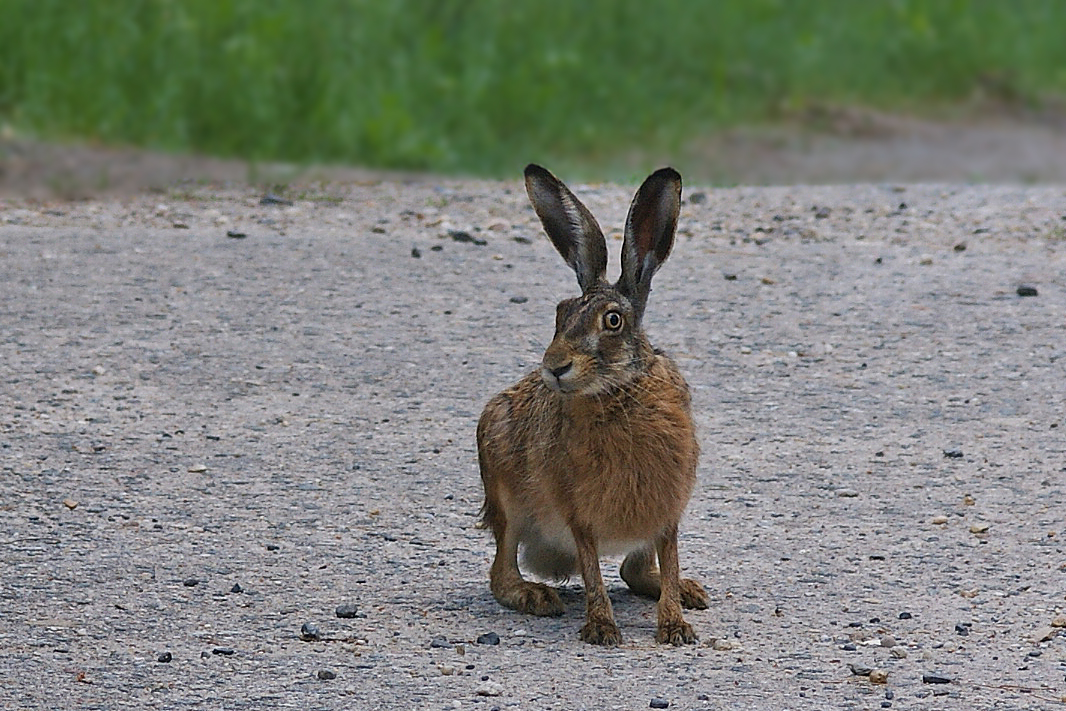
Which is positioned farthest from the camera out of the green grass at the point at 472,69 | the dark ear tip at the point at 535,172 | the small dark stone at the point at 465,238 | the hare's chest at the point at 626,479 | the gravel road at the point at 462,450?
the green grass at the point at 472,69

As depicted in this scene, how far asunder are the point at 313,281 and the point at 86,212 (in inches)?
84.5

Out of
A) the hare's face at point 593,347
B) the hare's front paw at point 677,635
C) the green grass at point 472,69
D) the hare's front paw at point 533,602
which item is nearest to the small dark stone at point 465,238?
the green grass at point 472,69

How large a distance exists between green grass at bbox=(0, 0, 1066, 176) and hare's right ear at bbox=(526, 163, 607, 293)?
7615mm

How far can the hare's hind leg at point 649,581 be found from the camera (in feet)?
16.2

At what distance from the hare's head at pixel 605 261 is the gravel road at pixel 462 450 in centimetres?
79

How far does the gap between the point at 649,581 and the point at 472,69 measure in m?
10.0

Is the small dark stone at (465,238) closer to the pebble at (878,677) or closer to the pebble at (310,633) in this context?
the pebble at (310,633)

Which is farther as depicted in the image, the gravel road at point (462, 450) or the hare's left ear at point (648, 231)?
the hare's left ear at point (648, 231)

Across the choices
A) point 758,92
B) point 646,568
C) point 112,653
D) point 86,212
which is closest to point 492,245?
point 86,212

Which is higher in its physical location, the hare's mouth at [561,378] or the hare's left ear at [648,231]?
the hare's left ear at [648,231]

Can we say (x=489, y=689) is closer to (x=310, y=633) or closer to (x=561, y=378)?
(x=310, y=633)

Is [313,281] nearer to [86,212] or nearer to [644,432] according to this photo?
[86,212]

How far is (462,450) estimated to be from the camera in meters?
6.57

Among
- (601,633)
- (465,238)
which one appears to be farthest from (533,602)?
(465,238)
